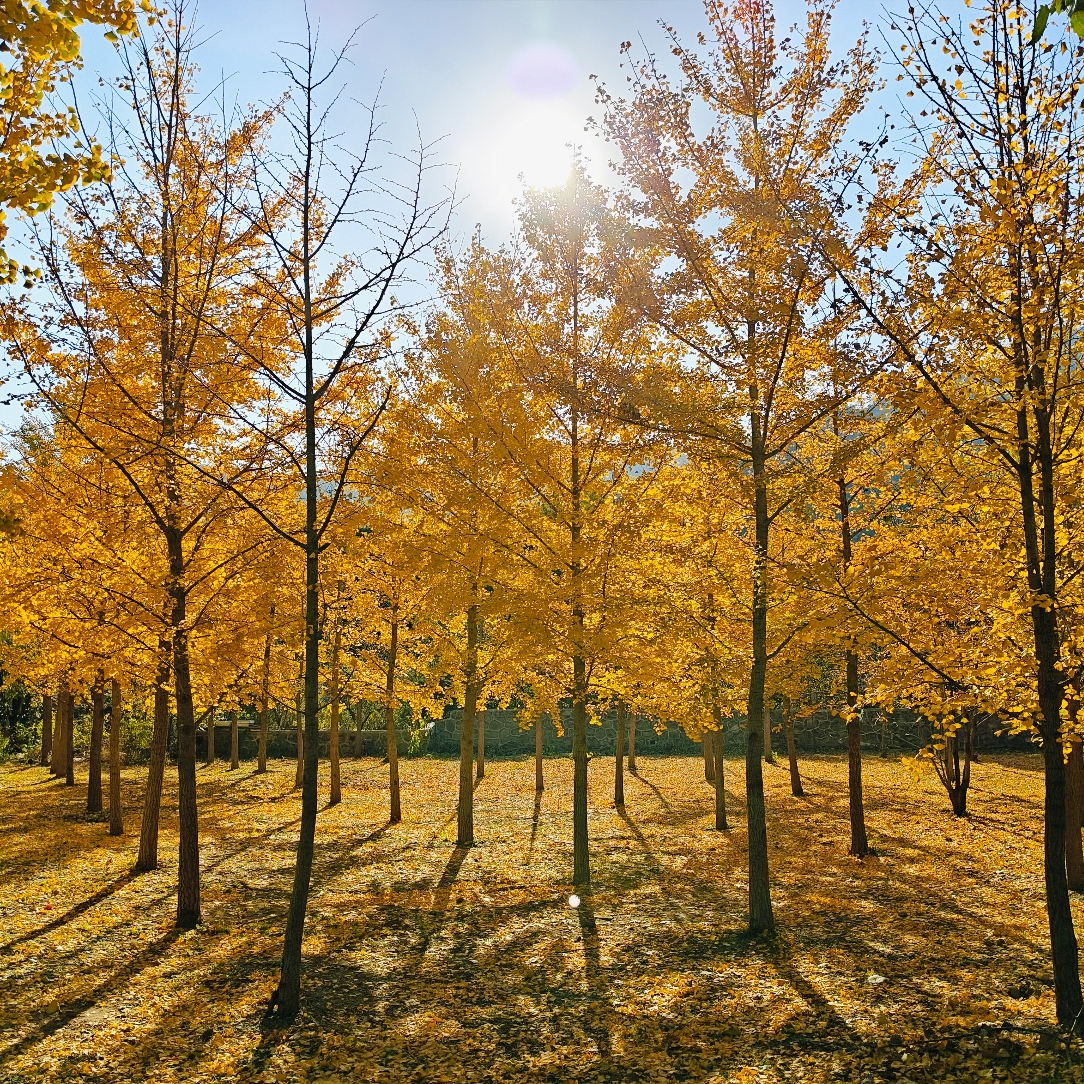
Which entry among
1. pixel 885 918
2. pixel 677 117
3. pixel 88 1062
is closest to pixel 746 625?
pixel 885 918

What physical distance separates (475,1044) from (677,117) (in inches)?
366

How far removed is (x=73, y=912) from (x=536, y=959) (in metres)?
5.84

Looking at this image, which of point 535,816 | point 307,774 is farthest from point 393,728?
point 307,774

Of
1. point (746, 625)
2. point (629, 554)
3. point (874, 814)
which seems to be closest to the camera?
point (629, 554)

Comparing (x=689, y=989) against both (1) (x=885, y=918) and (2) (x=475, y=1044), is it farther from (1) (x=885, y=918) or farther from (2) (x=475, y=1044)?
(1) (x=885, y=918)

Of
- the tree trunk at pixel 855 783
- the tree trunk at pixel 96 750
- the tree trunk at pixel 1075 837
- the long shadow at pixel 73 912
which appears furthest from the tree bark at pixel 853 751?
the tree trunk at pixel 96 750

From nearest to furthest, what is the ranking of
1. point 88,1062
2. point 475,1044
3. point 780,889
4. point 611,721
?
1. point 88,1062
2. point 475,1044
3. point 780,889
4. point 611,721

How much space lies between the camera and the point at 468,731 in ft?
45.1

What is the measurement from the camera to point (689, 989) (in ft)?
23.5

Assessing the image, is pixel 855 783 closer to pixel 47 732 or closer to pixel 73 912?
pixel 73 912

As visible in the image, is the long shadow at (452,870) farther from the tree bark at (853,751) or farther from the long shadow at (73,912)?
the tree bark at (853,751)

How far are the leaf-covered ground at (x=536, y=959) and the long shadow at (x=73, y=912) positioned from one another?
0.14ft

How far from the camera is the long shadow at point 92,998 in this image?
20.0 feet

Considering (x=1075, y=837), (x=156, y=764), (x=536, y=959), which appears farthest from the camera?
(x=1075, y=837)
